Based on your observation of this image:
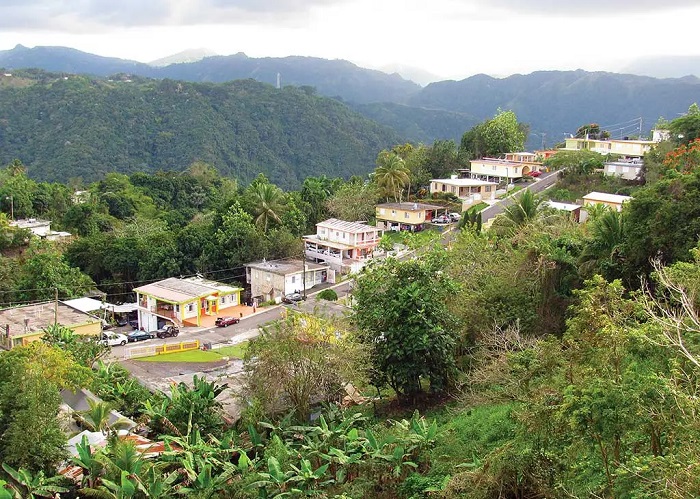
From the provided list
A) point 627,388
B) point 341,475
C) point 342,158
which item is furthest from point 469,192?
point 342,158

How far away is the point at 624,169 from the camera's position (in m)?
52.2

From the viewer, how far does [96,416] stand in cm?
1875

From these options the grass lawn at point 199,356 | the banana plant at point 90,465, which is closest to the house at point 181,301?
the grass lawn at point 199,356

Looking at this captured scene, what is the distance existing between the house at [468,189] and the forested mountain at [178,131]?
2382 inches

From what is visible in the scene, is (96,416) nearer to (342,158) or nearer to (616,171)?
(616,171)

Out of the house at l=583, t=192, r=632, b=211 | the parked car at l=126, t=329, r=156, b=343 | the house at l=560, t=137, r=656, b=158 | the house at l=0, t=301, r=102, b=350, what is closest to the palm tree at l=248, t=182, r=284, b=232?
the parked car at l=126, t=329, r=156, b=343

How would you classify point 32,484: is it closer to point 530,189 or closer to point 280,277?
point 280,277

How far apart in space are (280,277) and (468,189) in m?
21.5

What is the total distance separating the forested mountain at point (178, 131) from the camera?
108312 mm

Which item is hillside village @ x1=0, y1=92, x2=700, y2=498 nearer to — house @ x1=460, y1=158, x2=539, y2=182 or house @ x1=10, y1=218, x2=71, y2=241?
house @ x1=10, y1=218, x2=71, y2=241

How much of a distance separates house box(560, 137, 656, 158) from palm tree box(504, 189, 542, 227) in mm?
32012

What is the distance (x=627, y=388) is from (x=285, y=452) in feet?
29.8

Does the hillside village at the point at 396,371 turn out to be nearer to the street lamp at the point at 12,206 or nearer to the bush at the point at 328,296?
the bush at the point at 328,296

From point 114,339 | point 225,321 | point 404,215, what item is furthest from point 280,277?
point 404,215
